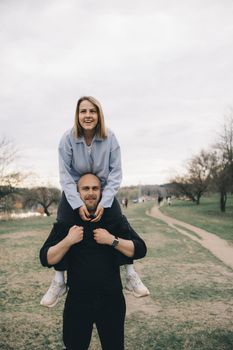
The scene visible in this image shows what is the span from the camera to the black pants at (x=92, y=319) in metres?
2.63

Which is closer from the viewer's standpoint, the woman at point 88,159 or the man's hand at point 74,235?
the man's hand at point 74,235

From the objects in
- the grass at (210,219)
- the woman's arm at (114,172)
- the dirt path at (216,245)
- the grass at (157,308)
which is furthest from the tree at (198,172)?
the woman's arm at (114,172)

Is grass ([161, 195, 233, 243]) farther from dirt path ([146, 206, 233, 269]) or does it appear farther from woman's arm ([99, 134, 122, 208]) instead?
woman's arm ([99, 134, 122, 208])

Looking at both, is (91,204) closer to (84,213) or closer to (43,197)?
(84,213)

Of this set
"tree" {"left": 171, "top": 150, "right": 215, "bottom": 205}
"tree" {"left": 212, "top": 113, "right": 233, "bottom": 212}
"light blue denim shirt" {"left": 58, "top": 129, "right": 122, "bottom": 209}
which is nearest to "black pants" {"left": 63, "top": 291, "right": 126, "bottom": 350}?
"light blue denim shirt" {"left": 58, "top": 129, "right": 122, "bottom": 209}

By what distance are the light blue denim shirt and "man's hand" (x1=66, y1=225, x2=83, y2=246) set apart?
1.86 feet

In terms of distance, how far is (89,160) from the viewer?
3129mm

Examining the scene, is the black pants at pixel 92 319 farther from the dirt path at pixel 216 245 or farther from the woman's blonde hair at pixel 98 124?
the dirt path at pixel 216 245

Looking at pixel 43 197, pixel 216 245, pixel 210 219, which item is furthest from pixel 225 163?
pixel 43 197

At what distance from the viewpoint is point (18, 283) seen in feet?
26.0

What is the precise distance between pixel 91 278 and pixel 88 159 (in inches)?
42.9

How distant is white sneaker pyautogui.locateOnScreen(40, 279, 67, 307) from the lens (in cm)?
295

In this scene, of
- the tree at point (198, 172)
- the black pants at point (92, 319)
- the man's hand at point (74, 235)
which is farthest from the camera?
the tree at point (198, 172)

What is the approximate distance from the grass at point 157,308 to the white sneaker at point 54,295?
6.93 ft
